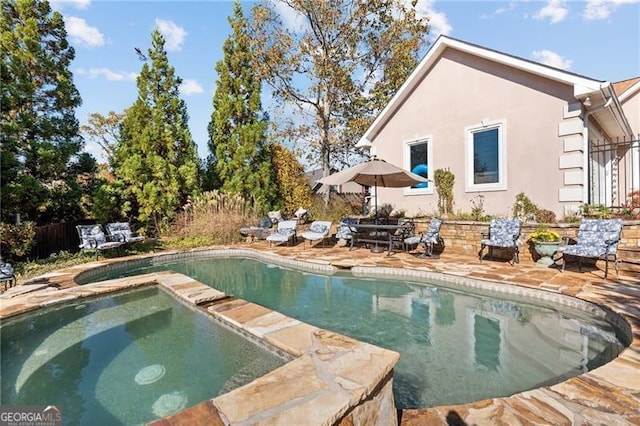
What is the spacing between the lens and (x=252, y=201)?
14188mm

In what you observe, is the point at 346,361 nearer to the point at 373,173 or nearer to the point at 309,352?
the point at 309,352

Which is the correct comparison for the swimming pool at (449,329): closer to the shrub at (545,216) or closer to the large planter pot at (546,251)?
the large planter pot at (546,251)

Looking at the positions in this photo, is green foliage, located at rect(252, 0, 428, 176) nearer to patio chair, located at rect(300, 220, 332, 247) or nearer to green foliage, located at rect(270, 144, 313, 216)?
green foliage, located at rect(270, 144, 313, 216)

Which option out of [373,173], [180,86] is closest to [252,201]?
[180,86]

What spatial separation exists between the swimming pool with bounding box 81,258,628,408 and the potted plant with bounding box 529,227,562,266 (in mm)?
2142

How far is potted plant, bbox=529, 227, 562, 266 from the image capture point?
6.64m

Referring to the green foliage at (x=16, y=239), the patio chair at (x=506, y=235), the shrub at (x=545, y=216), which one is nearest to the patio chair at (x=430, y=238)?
the patio chair at (x=506, y=235)

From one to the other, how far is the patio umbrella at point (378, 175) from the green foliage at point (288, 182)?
6.10 m

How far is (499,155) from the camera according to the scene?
889cm

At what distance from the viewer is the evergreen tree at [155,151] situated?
11.6 m

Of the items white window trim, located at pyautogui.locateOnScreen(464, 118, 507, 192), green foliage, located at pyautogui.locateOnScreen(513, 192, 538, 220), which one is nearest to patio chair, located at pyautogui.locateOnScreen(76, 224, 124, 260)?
white window trim, located at pyautogui.locateOnScreen(464, 118, 507, 192)

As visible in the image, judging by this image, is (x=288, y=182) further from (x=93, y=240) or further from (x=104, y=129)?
(x=104, y=129)

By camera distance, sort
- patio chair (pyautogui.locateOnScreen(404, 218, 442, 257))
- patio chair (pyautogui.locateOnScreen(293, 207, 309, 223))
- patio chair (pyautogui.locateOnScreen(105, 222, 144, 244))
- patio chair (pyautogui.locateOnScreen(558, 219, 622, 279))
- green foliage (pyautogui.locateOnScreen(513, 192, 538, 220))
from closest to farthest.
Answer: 1. patio chair (pyautogui.locateOnScreen(558, 219, 622, 279))
2. patio chair (pyautogui.locateOnScreen(404, 218, 442, 257))
3. green foliage (pyautogui.locateOnScreen(513, 192, 538, 220))
4. patio chair (pyautogui.locateOnScreen(105, 222, 144, 244))
5. patio chair (pyautogui.locateOnScreen(293, 207, 309, 223))

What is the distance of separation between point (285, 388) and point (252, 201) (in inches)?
500
